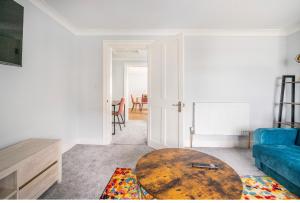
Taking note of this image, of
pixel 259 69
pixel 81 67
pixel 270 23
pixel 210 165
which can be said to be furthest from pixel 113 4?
pixel 259 69

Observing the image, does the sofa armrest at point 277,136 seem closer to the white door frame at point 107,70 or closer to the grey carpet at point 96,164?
the grey carpet at point 96,164

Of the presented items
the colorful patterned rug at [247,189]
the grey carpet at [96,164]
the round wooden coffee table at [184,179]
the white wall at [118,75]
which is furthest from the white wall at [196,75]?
the white wall at [118,75]

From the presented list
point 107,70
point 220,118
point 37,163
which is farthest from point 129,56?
point 37,163

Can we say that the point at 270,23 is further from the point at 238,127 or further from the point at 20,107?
the point at 20,107

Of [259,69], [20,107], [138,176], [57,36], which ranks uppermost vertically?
[57,36]

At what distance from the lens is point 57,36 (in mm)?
2508

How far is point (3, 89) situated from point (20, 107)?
0.96 feet

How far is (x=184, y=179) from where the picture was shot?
1.06m

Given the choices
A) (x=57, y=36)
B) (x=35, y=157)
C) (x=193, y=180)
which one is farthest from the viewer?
(x=57, y=36)

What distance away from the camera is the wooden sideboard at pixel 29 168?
46.3 inches

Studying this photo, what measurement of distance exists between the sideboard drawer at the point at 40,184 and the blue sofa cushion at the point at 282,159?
249 centimetres

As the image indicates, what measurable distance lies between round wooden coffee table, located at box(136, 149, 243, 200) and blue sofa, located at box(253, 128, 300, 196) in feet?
2.78

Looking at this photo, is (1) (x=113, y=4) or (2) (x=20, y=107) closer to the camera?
(2) (x=20, y=107)

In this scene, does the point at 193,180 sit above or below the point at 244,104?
below
